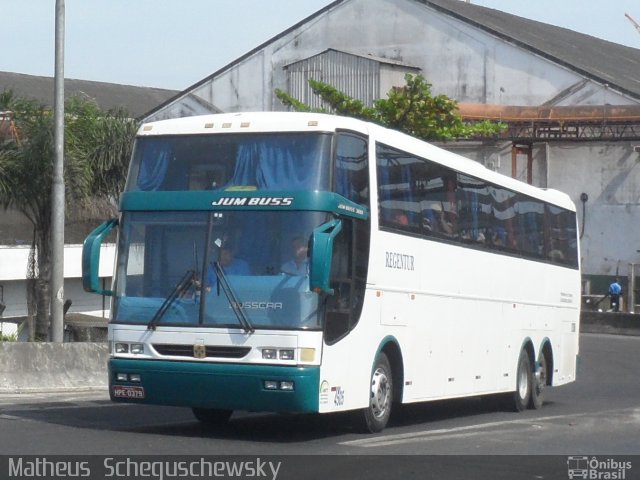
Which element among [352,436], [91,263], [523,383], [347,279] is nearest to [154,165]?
[91,263]

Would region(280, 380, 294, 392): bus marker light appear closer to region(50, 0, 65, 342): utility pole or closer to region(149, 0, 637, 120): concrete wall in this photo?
region(50, 0, 65, 342): utility pole

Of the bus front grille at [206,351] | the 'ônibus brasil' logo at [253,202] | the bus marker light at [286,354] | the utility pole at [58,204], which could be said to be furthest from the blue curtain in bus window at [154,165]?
the utility pole at [58,204]

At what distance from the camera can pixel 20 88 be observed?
202 feet

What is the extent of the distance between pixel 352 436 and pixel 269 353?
6.10ft

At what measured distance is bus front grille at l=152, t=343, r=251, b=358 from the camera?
12336 millimetres

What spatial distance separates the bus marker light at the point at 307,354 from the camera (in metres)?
12.2

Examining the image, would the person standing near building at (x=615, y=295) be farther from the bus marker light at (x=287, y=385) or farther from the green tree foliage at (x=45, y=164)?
the bus marker light at (x=287, y=385)

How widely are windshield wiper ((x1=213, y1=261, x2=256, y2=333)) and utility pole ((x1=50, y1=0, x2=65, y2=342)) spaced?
8.17m

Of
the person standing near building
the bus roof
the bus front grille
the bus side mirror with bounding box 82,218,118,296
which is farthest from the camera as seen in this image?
the person standing near building

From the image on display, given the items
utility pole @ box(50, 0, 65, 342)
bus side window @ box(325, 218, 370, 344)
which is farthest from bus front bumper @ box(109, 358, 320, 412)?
utility pole @ box(50, 0, 65, 342)

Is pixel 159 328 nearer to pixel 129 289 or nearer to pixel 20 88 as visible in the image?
pixel 129 289

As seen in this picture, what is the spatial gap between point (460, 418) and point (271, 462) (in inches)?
279

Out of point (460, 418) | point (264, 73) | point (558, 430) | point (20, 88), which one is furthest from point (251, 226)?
point (20, 88)

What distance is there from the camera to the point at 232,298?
1239 cm
